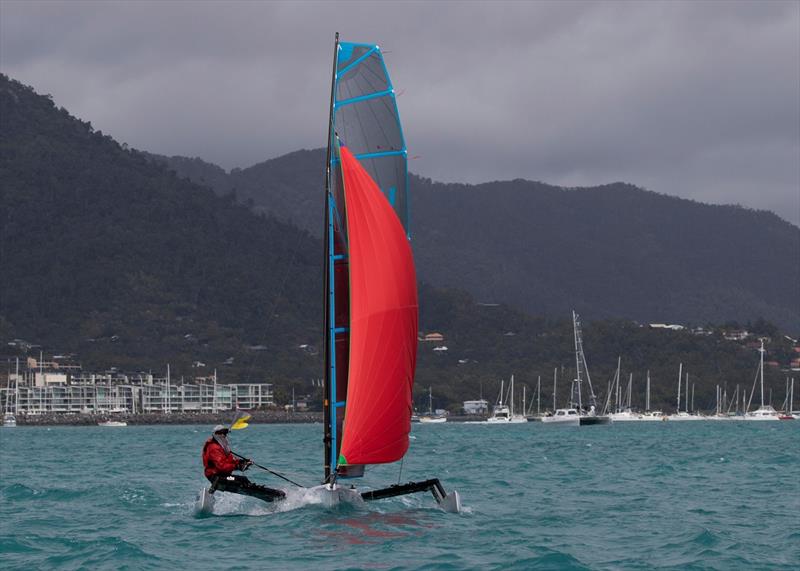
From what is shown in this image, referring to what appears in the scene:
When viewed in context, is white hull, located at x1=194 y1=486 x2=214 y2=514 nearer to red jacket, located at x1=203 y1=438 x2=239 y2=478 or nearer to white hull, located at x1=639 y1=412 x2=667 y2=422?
red jacket, located at x1=203 y1=438 x2=239 y2=478

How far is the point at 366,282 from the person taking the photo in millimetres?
31312

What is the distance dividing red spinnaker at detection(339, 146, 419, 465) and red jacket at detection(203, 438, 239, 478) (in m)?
2.52

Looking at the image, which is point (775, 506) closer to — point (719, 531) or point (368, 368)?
point (719, 531)

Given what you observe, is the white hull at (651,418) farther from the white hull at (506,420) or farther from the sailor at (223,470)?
the sailor at (223,470)

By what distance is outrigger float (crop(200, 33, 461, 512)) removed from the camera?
31.3 metres

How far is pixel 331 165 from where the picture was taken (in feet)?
107

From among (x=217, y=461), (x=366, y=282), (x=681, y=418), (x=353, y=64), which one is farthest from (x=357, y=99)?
(x=681, y=418)

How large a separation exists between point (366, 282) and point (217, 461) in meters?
4.99

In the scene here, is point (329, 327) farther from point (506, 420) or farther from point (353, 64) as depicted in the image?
point (506, 420)

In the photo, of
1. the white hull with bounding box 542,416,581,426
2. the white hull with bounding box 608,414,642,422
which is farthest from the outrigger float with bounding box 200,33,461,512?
the white hull with bounding box 608,414,642,422

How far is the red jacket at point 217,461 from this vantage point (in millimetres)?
32125

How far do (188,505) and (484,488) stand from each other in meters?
9.75

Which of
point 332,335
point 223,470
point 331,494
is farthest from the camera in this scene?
point 223,470

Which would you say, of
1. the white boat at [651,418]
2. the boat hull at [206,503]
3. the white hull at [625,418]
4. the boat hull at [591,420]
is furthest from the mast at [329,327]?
the white boat at [651,418]
